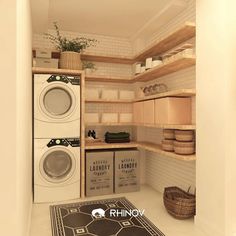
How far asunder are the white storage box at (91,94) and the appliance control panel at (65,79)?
0.37 m

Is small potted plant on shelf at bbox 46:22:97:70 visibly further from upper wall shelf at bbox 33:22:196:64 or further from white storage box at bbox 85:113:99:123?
white storage box at bbox 85:113:99:123

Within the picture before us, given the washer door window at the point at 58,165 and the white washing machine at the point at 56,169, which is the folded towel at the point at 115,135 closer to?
the white washing machine at the point at 56,169

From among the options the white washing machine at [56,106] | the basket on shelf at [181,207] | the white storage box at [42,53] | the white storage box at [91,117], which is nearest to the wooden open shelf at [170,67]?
the white storage box at [91,117]

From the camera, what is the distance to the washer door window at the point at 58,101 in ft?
10.4

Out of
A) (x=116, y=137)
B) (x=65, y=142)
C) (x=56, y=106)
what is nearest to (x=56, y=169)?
(x=65, y=142)

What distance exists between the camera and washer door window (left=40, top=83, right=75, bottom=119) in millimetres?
3170

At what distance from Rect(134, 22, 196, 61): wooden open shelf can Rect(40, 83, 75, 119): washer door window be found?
127 centimetres

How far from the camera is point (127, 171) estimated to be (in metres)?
3.54

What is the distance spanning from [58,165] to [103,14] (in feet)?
7.24

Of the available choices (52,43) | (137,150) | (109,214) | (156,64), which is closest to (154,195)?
(137,150)

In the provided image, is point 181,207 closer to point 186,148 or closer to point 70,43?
point 186,148

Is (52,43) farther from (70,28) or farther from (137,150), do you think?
(137,150)

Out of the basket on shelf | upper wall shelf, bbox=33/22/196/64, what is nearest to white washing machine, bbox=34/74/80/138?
upper wall shelf, bbox=33/22/196/64
